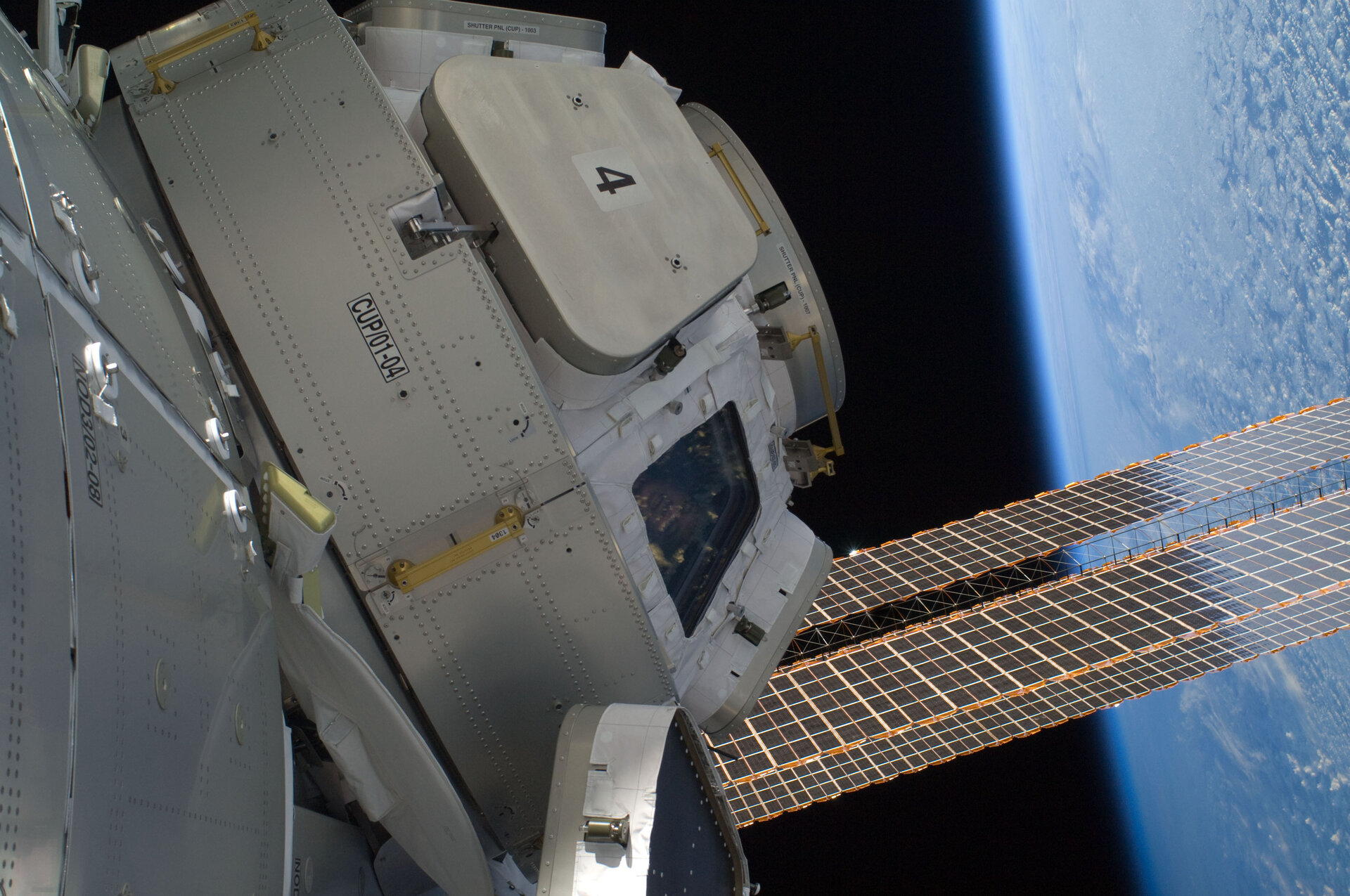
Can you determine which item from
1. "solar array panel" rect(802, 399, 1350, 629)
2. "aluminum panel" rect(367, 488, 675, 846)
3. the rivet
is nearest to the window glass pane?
"aluminum panel" rect(367, 488, 675, 846)

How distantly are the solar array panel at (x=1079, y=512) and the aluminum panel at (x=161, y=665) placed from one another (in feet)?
33.2

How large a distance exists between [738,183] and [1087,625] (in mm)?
9256

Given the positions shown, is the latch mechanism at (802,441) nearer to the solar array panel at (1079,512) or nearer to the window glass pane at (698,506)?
the window glass pane at (698,506)

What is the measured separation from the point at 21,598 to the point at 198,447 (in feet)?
4.06

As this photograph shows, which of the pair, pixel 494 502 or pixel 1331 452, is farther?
pixel 1331 452

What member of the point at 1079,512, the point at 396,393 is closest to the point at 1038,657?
the point at 1079,512

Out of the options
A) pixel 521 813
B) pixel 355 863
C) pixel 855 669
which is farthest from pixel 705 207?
pixel 855 669

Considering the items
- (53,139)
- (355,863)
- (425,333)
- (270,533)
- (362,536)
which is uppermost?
(53,139)

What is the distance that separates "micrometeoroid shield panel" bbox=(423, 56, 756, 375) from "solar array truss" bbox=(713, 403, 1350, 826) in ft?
17.8

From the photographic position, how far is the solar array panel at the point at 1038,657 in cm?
1057

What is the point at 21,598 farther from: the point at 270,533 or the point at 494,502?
the point at 494,502

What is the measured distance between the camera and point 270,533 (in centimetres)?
324

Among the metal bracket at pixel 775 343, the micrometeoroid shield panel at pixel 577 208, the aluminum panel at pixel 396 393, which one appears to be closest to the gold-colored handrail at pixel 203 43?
the aluminum panel at pixel 396 393

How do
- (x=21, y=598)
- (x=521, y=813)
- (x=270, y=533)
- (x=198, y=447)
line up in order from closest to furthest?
(x=21, y=598)
(x=198, y=447)
(x=270, y=533)
(x=521, y=813)
